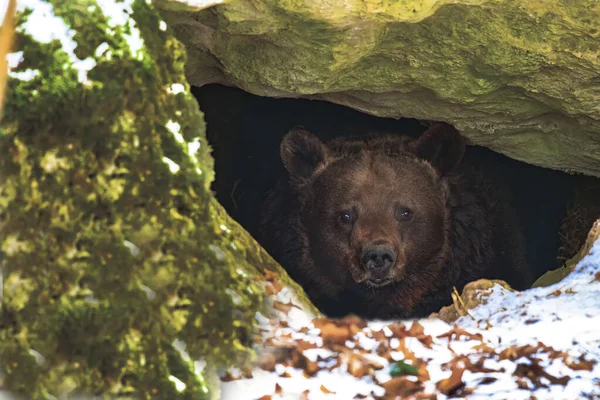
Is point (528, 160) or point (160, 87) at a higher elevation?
point (160, 87)

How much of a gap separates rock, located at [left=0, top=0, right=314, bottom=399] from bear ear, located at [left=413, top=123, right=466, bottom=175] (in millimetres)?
3592

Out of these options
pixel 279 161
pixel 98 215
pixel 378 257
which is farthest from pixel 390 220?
pixel 98 215

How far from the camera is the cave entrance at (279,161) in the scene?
7309 mm

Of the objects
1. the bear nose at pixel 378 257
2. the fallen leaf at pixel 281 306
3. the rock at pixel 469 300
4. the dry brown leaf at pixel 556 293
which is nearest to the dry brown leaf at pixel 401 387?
the fallen leaf at pixel 281 306

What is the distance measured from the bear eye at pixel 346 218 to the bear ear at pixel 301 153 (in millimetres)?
756

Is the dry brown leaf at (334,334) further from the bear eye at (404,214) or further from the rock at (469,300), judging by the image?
the bear eye at (404,214)

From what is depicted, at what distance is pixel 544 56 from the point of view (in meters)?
5.11

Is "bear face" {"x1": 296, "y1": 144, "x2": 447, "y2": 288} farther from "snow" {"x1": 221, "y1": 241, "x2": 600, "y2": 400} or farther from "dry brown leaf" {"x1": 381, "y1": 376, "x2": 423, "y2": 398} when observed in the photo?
"dry brown leaf" {"x1": 381, "y1": 376, "x2": 423, "y2": 398}

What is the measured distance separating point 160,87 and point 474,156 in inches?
184

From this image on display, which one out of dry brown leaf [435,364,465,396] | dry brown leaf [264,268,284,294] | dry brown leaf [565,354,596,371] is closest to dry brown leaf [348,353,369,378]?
dry brown leaf [435,364,465,396]

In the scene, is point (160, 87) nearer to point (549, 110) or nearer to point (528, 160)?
point (549, 110)

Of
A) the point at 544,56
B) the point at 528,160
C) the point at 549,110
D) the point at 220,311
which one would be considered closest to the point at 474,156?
the point at 528,160

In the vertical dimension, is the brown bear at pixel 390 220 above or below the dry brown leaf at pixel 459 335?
below

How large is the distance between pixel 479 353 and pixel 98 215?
202 centimetres
